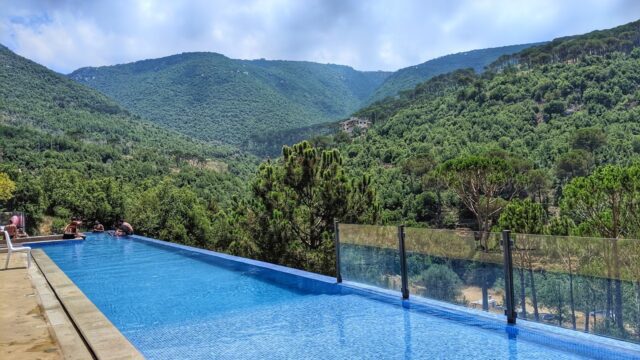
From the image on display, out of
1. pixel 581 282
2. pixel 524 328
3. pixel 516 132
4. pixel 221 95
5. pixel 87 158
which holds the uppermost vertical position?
pixel 221 95

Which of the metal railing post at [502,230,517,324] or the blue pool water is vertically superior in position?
the metal railing post at [502,230,517,324]

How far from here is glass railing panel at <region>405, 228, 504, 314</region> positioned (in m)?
4.50

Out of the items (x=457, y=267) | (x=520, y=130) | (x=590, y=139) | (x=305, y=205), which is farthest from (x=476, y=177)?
(x=520, y=130)

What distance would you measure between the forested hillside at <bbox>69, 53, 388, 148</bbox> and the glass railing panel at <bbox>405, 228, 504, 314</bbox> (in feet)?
323

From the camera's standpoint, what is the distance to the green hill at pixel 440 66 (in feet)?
431

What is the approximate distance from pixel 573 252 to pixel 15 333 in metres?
4.64

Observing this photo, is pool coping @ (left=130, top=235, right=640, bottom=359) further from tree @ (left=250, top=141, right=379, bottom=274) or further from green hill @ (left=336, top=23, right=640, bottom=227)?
green hill @ (left=336, top=23, right=640, bottom=227)

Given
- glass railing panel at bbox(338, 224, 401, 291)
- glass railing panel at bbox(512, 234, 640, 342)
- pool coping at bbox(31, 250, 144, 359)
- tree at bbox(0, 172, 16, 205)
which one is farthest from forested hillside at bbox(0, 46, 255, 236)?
glass railing panel at bbox(512, 234, 640, 342)

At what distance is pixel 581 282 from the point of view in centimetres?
375

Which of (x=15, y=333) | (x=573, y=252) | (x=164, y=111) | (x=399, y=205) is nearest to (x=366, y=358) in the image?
(x=573, y=252)

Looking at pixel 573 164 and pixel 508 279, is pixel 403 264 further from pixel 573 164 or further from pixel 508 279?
pixel 573 164

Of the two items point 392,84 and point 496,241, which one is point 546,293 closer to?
point 496,241

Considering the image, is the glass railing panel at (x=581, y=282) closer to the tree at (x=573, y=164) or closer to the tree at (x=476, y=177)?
the tree at (x=476, y=177)

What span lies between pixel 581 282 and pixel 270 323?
10.6 feet
